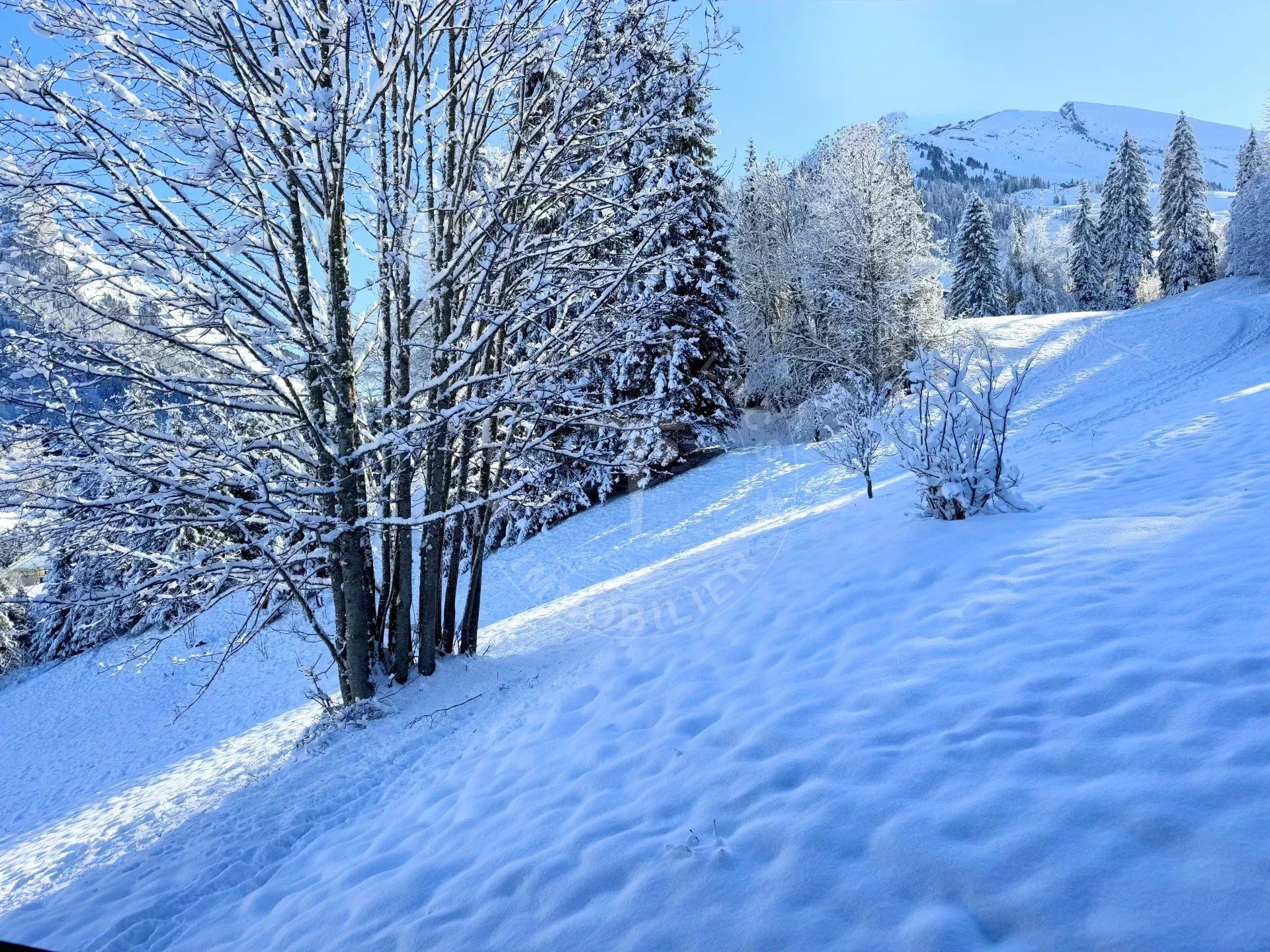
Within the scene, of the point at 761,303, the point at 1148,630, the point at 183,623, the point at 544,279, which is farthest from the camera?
the point at 761,303

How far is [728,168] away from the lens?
288 inches

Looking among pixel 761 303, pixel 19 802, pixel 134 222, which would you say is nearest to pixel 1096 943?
pixel 134 222

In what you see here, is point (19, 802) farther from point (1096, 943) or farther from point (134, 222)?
point (1096, 943)

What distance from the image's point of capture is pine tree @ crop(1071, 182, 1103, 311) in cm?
4122

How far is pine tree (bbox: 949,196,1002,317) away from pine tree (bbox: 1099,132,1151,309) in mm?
8918

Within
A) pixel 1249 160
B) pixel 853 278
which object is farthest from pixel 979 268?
pixel 853 278

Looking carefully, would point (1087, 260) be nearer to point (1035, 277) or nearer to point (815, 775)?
point (1035, 277)

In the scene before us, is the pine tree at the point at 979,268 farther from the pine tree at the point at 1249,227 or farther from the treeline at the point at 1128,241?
the pine tree at the point at 1249,227

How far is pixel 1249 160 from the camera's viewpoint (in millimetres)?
35656

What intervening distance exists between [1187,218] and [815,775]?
4867 cm

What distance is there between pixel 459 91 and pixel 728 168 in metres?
3.23

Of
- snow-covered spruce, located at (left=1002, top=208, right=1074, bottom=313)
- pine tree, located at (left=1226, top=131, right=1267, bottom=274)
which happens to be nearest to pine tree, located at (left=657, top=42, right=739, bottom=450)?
pine tree, located at (left=1226, top=131, right=1267, bottom=274)

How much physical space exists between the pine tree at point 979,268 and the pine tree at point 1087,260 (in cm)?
1013

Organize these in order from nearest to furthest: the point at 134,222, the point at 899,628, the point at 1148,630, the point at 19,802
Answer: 1. the point at 1148,630
2. the point at 899,628
3. the point at 134,222
4. the point at 19,802
